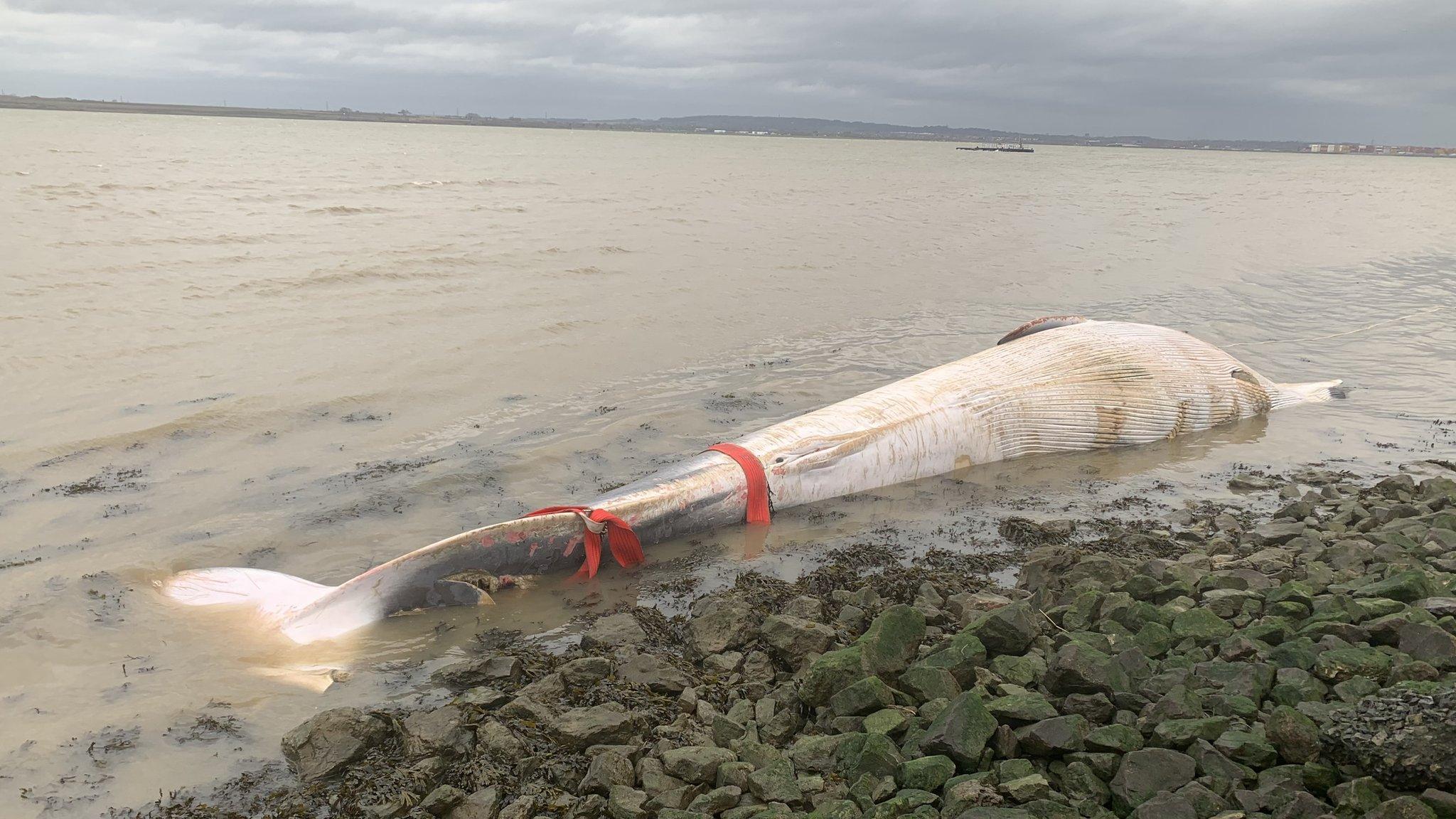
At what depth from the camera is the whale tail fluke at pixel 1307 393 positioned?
9500 millimetres

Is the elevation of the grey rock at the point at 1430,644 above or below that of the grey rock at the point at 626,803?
above

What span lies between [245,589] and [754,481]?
10.2 feet

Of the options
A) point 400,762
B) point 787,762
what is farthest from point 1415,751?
point 400,762

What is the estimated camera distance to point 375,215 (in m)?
23.0

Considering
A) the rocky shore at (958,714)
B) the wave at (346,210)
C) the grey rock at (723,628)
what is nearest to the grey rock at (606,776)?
the rocky shore at (958,714)

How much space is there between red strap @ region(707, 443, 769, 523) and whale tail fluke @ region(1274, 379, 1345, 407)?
5.84 metres

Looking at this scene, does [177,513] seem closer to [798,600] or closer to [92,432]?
[92,432]

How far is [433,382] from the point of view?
9898mm

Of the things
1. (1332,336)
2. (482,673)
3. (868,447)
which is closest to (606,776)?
(482,673)

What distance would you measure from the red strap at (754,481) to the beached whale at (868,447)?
0.04ft

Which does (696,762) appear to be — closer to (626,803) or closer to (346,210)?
(626,803)

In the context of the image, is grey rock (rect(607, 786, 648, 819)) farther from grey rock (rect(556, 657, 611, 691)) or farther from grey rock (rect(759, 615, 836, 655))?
grey rock (rect(759, 615, 836, 655))

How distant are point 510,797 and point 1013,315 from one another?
1233 centimetres

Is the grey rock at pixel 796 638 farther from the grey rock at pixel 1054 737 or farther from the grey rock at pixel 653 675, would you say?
the grey rock at pixel 1054 737
